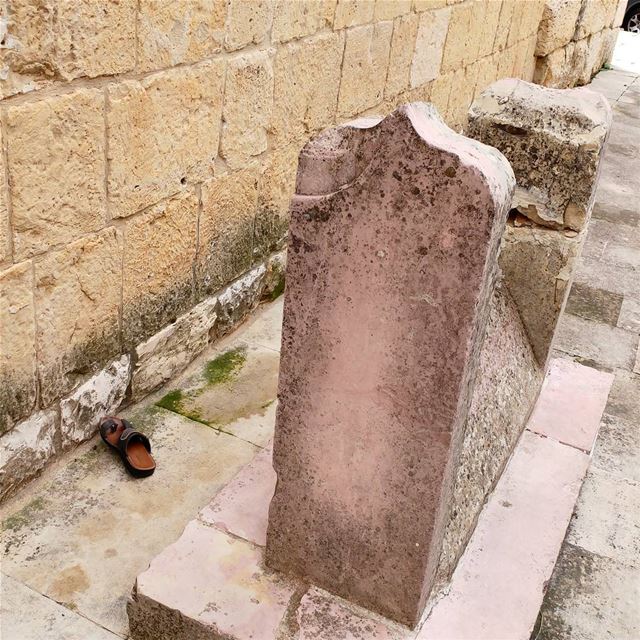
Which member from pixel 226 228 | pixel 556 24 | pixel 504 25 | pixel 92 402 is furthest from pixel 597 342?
pixel 556 24

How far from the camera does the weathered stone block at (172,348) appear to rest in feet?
11.3

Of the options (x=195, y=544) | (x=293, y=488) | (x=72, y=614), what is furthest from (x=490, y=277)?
(x=72, y=614)

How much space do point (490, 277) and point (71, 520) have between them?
1725mm

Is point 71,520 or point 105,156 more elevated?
point 105,156

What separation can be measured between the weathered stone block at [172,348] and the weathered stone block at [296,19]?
130 cm

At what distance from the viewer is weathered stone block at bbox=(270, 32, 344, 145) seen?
398 cm

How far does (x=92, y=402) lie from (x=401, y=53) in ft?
10.9

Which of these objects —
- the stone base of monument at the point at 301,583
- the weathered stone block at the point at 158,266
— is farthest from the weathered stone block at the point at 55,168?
the stone base of monument at the point at 301,583

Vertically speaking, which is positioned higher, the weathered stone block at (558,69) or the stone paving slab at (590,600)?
the stone paving slab at (590,600)

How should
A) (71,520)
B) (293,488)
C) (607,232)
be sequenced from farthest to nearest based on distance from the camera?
(607,232)
(71,520)
(293,488)

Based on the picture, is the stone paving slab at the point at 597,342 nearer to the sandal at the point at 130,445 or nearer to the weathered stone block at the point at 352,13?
the weathered stone block at the point at 352,13

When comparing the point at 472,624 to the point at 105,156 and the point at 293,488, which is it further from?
the point at 105,156

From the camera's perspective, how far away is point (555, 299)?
3.00m

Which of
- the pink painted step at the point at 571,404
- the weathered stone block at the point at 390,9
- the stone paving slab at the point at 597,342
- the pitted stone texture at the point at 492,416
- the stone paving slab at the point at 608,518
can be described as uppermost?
the weathered stone block at the point at 390,9
